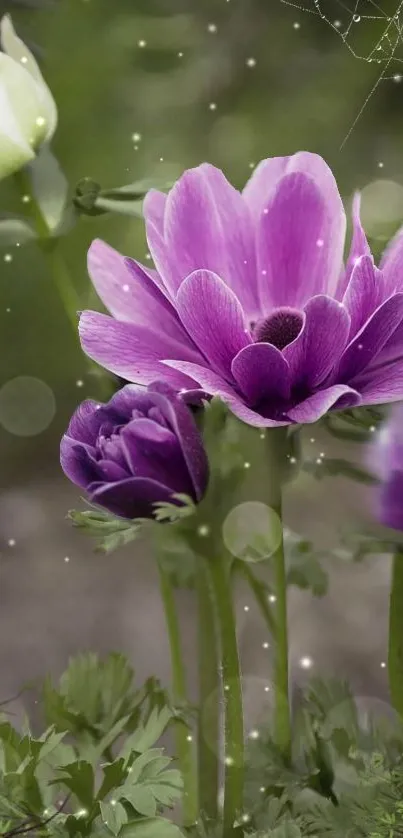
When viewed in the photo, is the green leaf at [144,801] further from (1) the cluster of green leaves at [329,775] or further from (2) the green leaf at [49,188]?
(2) the green leaf at [49,188]

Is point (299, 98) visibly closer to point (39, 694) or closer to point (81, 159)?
point (81, 159)

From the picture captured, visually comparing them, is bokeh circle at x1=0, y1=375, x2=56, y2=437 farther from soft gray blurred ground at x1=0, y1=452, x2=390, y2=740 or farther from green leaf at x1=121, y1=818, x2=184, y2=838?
green leaf at x1=121, y1=818, x2=184, y2=838

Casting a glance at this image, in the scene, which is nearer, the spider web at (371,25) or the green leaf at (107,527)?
the green leaf at (107,527)

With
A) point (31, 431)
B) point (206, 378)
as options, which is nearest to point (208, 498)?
point (206, 378)

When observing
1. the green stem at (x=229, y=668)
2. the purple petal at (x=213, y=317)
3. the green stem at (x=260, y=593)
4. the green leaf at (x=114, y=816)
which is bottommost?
the green leaf at (x=114, y=816)

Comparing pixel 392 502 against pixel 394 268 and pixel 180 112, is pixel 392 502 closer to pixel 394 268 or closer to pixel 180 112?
pixel 394 268

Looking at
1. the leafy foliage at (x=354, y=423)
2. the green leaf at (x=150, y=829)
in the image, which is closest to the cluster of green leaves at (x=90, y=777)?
the green leaf at (x=150, y=829)

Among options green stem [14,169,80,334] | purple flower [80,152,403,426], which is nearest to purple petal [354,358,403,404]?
purple flower [80,152,403,426]
